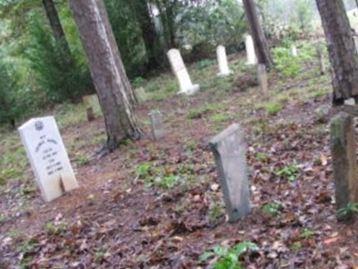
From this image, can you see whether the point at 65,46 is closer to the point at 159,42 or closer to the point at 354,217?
the point at 159,42

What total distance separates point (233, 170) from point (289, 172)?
4.48ft

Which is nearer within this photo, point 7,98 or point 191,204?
point 191,204

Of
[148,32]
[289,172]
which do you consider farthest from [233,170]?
[148,32]

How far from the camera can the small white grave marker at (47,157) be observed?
7.79 metres

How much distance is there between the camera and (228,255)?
4207mm

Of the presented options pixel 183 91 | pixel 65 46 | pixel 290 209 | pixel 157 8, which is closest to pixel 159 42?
pixel 157 8

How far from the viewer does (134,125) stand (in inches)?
400

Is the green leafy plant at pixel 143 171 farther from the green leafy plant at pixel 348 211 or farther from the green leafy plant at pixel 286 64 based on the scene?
the green leafy plant at pixel 286 64

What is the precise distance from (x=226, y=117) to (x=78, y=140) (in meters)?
3.90

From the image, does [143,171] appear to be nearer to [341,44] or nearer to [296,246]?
[341,44]

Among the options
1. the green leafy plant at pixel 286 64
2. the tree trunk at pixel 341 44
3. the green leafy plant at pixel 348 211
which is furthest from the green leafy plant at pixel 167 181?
the green leafy plant at pixel 286 64

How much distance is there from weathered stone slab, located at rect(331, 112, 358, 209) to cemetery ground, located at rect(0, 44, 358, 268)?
252mm

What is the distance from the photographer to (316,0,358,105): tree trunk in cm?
816

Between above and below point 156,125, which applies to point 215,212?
below
